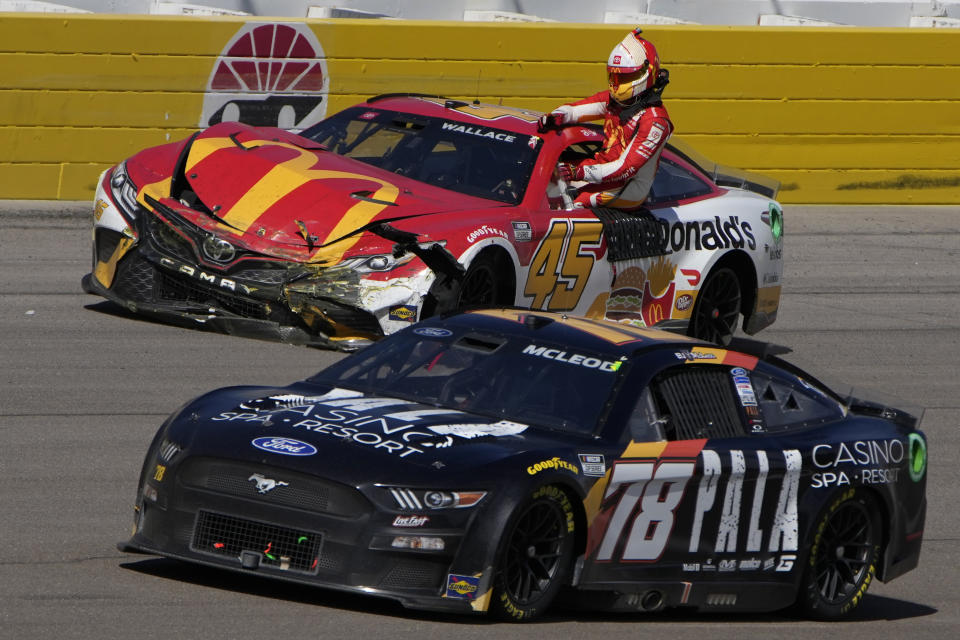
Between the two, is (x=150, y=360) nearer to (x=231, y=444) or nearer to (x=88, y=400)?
(x=88, y=400)

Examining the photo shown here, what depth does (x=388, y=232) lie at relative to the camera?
9.55 m

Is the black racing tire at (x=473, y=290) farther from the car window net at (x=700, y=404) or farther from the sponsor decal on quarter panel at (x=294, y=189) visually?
the car window net at (x=700, y=404)

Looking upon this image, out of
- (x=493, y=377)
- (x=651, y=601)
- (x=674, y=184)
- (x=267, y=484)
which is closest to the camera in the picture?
(x=267, y=484)

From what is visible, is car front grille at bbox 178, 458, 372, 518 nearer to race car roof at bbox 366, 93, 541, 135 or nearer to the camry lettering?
the camry lettering

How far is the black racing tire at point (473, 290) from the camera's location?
377 inches

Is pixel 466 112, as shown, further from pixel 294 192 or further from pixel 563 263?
pixel 294 192

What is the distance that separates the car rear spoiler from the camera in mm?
11961

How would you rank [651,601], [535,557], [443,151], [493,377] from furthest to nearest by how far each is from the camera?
[443,151] < [493,377] < [651,601] < [535,557]

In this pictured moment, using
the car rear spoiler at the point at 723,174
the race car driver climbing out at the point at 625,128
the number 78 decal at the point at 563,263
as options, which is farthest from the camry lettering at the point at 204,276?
the car rear spoiler at the point at 723,174

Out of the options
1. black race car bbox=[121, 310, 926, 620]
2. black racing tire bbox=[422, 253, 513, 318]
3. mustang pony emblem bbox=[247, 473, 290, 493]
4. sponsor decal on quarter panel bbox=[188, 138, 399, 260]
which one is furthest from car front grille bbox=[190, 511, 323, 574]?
sponsor decal on quarter panel bbox=[188, 138, 399, 260]

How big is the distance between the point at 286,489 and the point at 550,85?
10528mm

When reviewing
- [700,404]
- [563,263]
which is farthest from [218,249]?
[700,404]

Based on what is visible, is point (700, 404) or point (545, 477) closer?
point (545, 477)

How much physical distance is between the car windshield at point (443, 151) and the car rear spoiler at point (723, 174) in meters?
1.64
